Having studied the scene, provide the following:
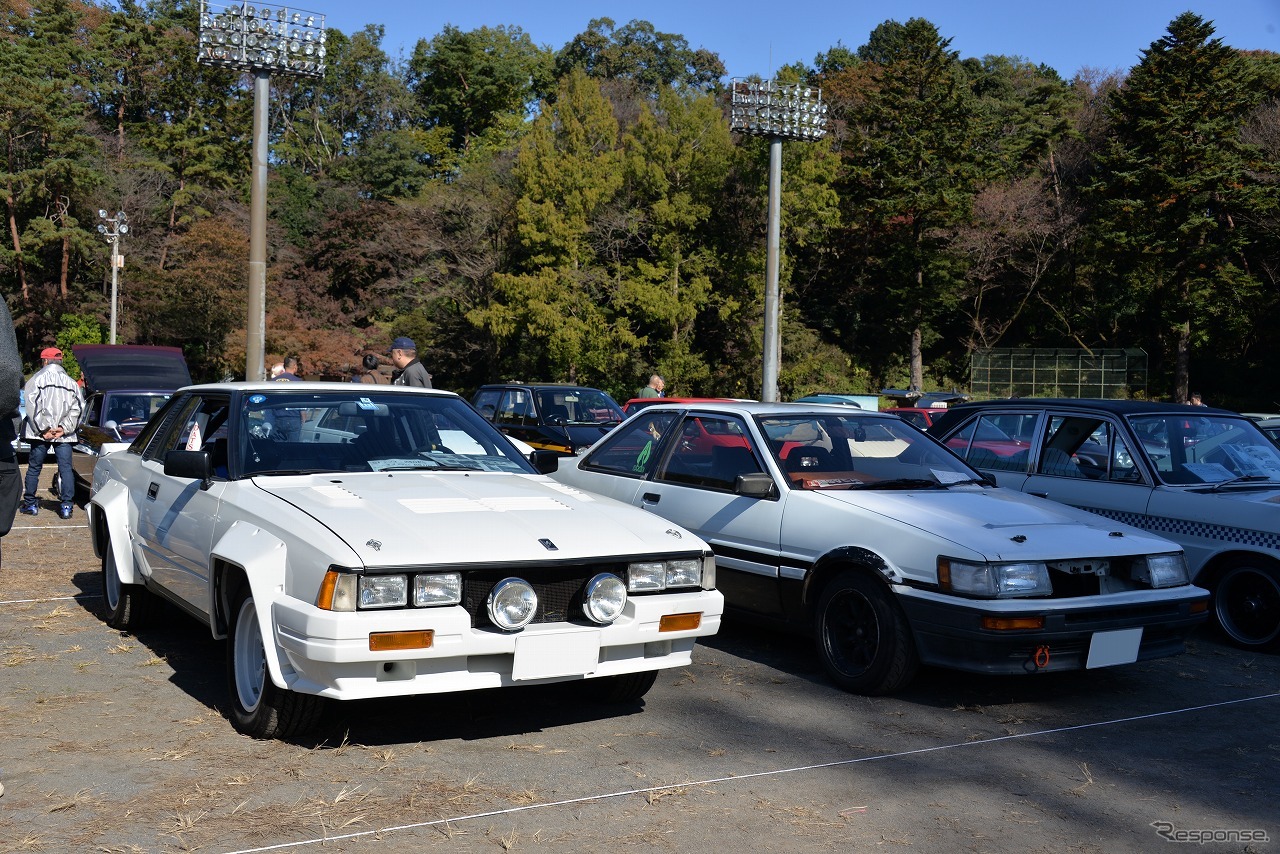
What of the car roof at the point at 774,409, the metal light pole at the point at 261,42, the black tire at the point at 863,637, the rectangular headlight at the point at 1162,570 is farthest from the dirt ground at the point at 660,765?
the metal light pole at the point at 261,42

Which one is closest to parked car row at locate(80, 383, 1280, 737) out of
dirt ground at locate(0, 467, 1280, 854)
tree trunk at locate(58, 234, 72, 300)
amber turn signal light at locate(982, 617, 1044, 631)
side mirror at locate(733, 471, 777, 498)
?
amber turn signal light at locate(982, 617, 1044, 631)

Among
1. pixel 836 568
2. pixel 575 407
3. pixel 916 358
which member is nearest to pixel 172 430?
pixel 836 568

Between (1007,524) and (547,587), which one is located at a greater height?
(1007,524)

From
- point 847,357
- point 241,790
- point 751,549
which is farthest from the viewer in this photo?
point 847,357

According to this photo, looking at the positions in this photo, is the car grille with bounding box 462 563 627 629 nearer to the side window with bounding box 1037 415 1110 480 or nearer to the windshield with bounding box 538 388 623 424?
the side window with bounding box 1037 415 1110 480

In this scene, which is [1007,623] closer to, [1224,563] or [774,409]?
[774,409]

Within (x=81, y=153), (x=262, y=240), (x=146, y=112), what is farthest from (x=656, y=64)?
(x=262, y=240)

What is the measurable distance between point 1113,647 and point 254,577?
4106 millimetres

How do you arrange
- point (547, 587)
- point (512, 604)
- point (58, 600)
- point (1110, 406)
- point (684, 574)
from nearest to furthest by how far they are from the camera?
point (512, 604) → point (547, 587) → point (684, 574) → point (58, 600) → point (1110, 406)

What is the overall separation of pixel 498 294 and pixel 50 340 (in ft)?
72.0

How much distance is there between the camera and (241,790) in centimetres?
431

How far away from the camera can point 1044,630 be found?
18.0 feet

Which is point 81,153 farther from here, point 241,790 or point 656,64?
point 241,790

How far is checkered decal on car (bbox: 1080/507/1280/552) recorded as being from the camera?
7.08 meters
